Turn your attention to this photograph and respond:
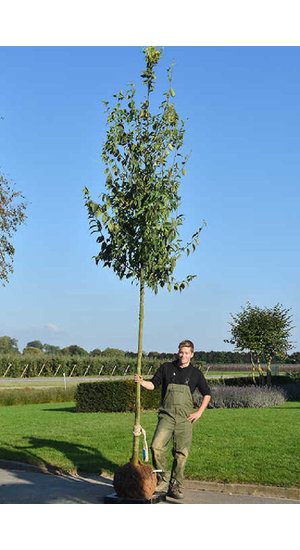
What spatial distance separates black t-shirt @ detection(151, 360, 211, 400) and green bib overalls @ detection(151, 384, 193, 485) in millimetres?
74

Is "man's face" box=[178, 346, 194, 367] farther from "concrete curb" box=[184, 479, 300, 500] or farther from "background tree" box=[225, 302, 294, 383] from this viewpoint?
"background tree" box=[225, 302, 294, 383]

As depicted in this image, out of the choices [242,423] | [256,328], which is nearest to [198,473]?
[242,423]

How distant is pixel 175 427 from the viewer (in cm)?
756

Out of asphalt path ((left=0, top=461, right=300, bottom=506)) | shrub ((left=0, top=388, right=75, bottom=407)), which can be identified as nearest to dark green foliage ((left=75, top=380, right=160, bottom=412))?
shrub ((left=0, top=388, right=75, bottom=407))

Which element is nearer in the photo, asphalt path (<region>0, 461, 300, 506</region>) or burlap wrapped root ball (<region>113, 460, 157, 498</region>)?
burlap wrapped root ball (<region>113, 460, 157, 498</region>)

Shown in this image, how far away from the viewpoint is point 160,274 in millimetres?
7895

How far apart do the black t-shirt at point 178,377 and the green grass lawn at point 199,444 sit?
191 cm

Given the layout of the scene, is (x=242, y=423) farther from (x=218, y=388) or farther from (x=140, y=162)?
(x=140, y=162)

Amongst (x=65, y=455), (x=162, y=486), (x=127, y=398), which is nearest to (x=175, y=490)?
(x=162, y=486)

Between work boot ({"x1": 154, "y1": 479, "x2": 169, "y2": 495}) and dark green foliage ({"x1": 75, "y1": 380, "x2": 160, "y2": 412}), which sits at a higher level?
dark green foliage ({"x1": 75, "y1": 380, "x2": 160, "y2": 412})

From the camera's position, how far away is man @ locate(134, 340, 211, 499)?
297 inches

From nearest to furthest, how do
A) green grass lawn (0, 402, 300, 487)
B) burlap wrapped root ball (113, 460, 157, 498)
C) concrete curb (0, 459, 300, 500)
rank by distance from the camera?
burlap wrapped root ball (113, 460, 157, 498) < concrete curb (0, 459, 300, 500) < green grass lawn (0, 402, 300, 487)

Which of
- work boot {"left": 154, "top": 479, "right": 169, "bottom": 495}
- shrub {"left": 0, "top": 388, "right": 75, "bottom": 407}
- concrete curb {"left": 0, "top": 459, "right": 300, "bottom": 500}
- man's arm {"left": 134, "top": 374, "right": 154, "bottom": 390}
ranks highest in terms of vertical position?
man's arm {"left": 134, "top": 374, "right": 154, "bottom": 390}

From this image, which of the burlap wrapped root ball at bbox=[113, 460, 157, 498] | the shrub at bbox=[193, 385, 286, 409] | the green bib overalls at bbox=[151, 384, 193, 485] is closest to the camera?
the burlap wrapped root ball at bbox=[113, 460, 157, 498]
